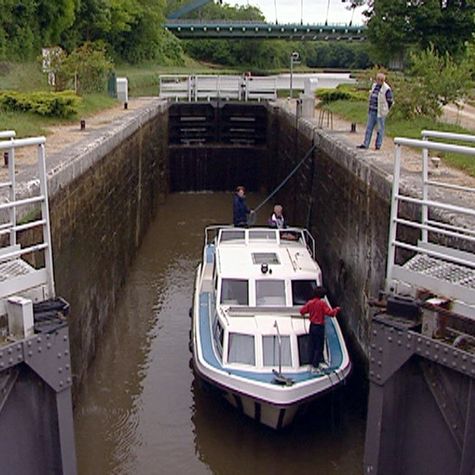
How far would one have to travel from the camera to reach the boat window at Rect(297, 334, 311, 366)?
8.21 metres

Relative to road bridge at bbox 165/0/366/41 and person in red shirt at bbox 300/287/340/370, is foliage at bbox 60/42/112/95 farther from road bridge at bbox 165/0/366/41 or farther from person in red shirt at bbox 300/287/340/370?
road bridge at bbox 165/0/366/41

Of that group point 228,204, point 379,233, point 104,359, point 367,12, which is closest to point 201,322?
point 104,359

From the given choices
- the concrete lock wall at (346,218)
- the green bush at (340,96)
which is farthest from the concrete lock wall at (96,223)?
the green bush at (340,96)

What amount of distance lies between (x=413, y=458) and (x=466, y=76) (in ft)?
36.6

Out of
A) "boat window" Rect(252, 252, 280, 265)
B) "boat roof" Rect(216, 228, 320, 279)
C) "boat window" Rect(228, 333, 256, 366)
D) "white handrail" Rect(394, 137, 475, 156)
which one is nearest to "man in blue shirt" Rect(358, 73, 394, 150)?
"boat roof" Rect(216, 228, 320, 279)

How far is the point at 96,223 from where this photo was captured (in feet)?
35.6

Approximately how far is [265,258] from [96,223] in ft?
8.87

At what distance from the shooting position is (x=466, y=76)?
47.4 ft

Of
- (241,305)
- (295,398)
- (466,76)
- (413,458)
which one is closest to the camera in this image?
(413,458)

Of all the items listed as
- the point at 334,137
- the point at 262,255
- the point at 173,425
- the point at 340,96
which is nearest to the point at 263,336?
the point at 173,425

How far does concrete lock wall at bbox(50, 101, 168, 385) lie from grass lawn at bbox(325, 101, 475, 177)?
5.28 m

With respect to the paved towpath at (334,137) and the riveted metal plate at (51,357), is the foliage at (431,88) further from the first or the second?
the riveted metal plate at (51,357)

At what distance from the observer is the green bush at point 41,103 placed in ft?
51.1

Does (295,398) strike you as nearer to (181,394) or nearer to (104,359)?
(181,394)
